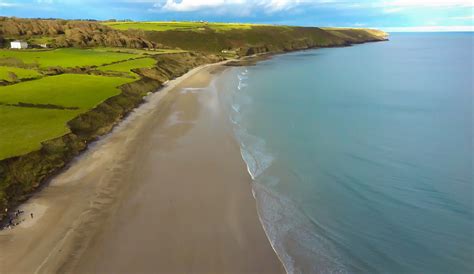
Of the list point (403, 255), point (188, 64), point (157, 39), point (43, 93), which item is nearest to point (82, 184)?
point (403, 255)

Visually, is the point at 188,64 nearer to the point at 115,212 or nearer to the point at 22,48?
the point at 22,48

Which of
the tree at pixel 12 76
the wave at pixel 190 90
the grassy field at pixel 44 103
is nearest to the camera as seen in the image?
the grassy field at pixel 44 103

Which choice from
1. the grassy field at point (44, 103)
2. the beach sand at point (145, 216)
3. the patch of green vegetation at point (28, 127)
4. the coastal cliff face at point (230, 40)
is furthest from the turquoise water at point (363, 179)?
the coastal cliff face at point (230, 40)

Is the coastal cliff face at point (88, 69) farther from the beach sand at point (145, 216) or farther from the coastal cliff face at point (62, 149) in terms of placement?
the beach sand at point (145, 216)

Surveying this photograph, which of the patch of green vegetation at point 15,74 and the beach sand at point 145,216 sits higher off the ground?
the patch of green vegetation at point 15,74

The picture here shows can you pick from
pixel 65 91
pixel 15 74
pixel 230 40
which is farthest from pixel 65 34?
pixel 65 91

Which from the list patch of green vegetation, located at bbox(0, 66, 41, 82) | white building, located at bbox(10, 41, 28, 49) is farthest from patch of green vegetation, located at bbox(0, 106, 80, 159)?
white building, located at bbox(10, 41, 28, 49)

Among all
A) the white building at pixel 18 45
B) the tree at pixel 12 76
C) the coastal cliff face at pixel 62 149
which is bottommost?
the coastal cliff face at pixel 62 149
